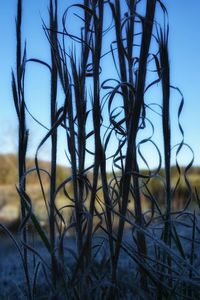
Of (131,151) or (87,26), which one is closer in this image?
(131,151)

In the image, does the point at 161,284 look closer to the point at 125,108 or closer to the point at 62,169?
the point at 125,108

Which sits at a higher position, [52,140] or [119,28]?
[119,28]

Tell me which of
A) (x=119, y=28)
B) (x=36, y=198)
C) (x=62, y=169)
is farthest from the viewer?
(x=62, y=169)

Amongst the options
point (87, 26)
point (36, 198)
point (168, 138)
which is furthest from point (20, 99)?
point (36, 198)

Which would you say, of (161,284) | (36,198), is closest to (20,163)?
(161,284)

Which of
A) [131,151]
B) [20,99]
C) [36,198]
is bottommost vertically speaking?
[36,198]

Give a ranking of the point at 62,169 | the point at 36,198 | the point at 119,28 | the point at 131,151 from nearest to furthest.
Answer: the point at 131,151
the point at 119,28
the point at 36,198
the point at 62,169

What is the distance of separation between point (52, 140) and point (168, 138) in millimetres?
215

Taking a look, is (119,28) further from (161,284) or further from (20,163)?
(161,284)

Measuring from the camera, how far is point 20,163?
938mm

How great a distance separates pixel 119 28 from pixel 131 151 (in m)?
0.26

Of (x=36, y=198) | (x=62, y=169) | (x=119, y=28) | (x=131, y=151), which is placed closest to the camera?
(x=131, y=151)

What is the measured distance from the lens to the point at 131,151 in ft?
2.53

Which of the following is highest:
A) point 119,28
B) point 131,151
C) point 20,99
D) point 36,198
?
point 119,28
